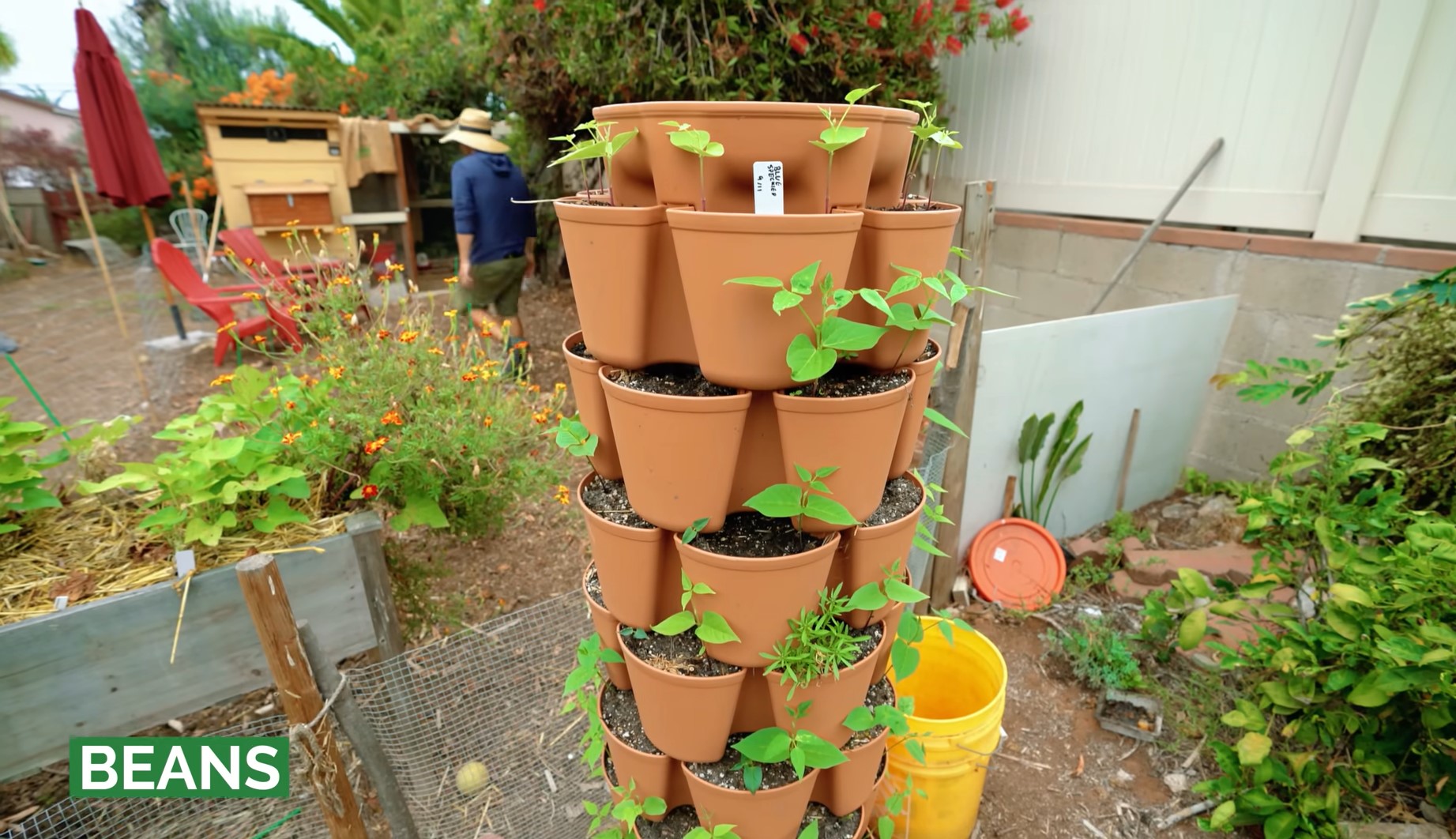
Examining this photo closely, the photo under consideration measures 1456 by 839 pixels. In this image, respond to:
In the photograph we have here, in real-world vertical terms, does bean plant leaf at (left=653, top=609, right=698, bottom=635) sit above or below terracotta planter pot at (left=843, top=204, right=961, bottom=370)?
below

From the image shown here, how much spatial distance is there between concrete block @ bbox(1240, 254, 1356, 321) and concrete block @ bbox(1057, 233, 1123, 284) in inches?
21.4

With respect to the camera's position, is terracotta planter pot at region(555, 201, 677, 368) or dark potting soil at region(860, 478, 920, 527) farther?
dark potting soil at region(860, 478, 920, 527)

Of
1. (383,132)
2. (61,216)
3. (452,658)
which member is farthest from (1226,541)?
(61,216)

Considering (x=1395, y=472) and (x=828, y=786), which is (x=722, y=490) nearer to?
(x=828, y=786)

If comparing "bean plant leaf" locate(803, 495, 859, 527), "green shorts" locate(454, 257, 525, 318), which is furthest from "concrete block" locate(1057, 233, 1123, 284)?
"green shorts" locate(454, 257, 525, 318)

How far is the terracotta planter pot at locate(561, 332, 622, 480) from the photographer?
3.65ft

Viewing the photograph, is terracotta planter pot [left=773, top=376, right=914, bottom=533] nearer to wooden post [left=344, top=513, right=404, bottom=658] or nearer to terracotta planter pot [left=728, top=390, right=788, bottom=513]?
terracotta planter pot [left=728, top=390, right=788, bottom=513]

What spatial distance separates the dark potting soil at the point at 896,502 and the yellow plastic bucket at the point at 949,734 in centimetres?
56

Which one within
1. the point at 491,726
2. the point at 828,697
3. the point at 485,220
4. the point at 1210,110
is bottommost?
the point at 491,726

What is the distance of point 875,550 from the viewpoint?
1.14 meters

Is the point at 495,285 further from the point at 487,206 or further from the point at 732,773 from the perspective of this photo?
the point at 732,773

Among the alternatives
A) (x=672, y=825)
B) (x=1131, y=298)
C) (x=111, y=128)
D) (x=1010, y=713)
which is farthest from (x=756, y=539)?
(x=111, y=128)

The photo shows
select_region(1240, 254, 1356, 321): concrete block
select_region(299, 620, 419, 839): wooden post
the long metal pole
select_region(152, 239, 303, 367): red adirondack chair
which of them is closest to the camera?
select_region(299, 620, 419, 839): wooden post

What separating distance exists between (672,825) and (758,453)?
83 centimetres
